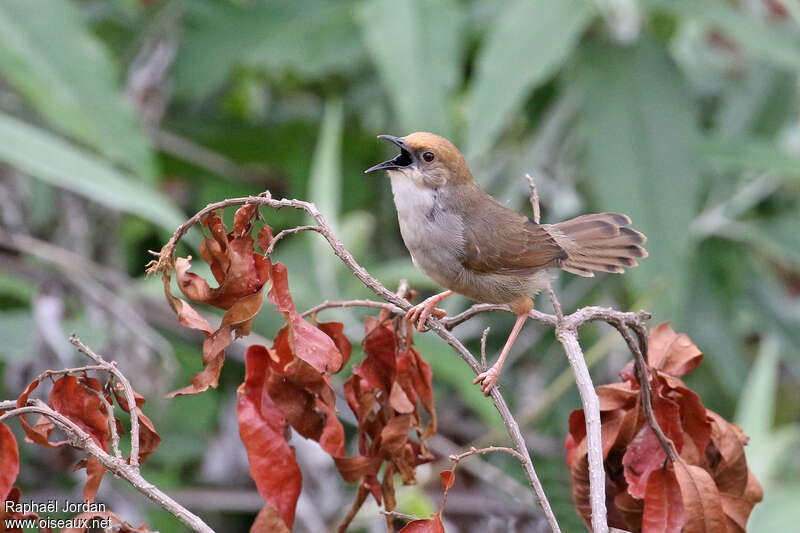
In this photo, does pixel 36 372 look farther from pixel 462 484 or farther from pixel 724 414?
pixel 724 414

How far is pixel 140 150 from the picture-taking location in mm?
3670

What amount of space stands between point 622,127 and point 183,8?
7.40 feet

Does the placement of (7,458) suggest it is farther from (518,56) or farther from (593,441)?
(518,56)

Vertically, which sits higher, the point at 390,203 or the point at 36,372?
the point at 390,203

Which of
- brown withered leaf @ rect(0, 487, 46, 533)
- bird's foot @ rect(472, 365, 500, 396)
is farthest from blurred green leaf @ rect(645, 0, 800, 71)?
brown withered leaf @ rect(0, 487, 46, 533)

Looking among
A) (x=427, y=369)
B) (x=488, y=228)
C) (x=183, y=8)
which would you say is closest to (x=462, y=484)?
(x=488, y=228)

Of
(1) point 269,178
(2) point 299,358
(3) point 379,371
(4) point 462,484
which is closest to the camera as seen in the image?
(2) point 299,358

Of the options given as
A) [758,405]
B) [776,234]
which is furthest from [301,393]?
[776,234]

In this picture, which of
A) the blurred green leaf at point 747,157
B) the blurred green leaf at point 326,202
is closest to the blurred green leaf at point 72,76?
the blurred green leaf at point 326,202

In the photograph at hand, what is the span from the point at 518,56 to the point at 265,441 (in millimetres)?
2558

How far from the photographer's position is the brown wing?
9.54 ft

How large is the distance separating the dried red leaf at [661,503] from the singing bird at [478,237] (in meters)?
0.98

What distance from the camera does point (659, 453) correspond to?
1.92 metres

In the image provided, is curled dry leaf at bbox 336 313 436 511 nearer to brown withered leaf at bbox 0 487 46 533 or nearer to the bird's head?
brown withered leaf at bbox 0 487 46 533
